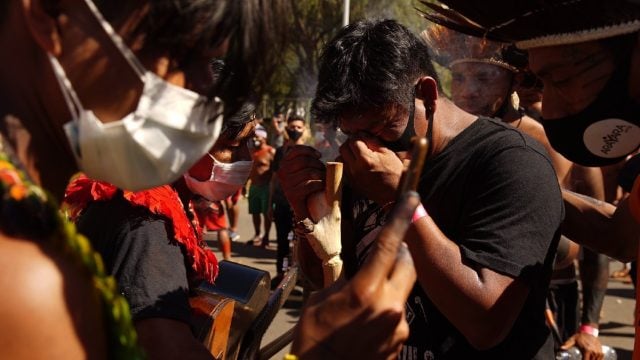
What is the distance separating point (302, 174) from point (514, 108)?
6.83ft

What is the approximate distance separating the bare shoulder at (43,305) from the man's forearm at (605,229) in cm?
167

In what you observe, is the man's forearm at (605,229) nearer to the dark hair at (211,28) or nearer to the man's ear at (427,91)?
the man's ear at (427,91)

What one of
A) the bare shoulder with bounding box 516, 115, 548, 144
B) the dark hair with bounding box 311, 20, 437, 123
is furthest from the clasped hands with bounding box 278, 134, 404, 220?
the bare shoulder with bounding box 516, 115, 548, 144

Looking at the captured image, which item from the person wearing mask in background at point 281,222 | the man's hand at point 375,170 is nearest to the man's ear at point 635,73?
the man's hand at point 375,170

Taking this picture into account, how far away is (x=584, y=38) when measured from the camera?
67.3 inches

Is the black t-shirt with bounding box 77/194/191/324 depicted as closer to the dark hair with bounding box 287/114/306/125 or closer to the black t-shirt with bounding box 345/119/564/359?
the black t-shirt with bounding box 345/119/564/359

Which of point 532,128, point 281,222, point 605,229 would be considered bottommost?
point 281,222

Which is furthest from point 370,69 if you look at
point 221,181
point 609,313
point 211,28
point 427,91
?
point 609,313

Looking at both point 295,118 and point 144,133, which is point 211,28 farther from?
point 295,118

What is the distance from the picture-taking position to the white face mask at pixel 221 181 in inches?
98.0

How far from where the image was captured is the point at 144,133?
128 centimetres

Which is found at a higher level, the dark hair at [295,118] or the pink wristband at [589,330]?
the pink wristband at [589,330]

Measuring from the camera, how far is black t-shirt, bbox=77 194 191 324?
1645 millimetres

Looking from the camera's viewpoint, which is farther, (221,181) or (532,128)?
(532,128)
